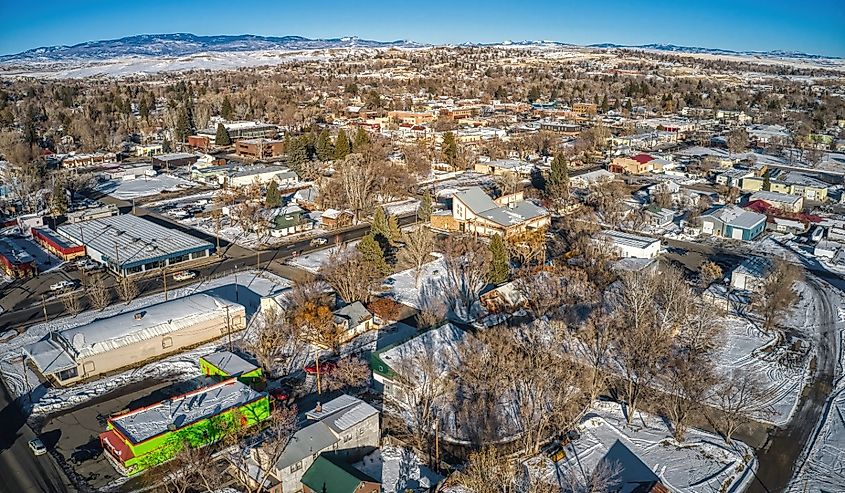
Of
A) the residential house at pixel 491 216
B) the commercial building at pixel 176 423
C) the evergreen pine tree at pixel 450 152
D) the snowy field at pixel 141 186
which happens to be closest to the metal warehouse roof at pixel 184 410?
the commercial building at pixel 176 423

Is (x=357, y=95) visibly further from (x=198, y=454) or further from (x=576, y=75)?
(x=198, y=454)

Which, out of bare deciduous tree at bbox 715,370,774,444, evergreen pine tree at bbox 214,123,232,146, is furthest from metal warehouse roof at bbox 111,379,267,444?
evergreen pine tree at bbox 214,123,232,146

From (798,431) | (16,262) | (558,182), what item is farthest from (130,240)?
(798,431)

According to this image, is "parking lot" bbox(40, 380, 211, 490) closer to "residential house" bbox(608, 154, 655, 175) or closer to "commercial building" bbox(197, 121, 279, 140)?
"residential house" bbox(608, 154, 655, 175)

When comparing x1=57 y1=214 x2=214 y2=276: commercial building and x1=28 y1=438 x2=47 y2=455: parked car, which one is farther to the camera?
x1=57 y1=214 x2=214 y2=276: commercial building

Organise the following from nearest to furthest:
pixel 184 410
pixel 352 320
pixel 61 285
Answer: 1. pixel 184 410
2. pixel 352 320
3. pixel 61 285

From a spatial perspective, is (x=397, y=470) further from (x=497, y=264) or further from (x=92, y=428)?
(x=497, y=264)

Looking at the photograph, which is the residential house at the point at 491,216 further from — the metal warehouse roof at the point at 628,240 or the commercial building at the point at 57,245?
the commercial building at the point at 57,245
